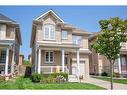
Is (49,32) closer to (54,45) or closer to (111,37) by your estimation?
(54,45)

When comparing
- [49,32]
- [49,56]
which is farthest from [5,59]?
[49,32]

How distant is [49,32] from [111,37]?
9688 mm

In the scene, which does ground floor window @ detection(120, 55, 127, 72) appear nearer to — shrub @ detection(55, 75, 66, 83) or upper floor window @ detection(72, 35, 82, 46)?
upper floor window @ detection(72, 35, 82, 46)

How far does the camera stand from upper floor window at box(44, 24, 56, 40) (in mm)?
20295

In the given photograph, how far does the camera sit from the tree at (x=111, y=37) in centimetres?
1140

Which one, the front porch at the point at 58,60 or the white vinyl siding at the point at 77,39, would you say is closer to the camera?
the front porch at the point at 58,60

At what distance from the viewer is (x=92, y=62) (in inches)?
1140

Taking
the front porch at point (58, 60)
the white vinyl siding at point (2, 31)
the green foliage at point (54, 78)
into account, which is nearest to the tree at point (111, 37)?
the green foliage at point (54, 78)

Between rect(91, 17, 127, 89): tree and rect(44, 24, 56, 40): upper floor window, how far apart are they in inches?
343

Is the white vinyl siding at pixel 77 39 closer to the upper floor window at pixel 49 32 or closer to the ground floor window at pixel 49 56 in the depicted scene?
the upper floor window at pixel 49 32

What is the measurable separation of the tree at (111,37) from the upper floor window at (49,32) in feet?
28.6

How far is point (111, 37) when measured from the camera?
11508 mm
